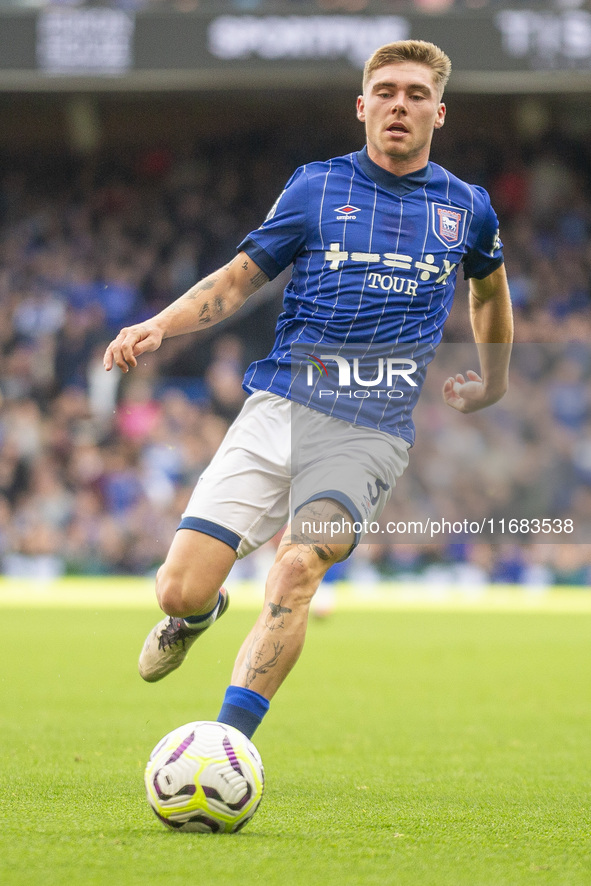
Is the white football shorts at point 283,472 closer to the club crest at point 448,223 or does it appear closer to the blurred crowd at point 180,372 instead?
the club crest at point 448,223

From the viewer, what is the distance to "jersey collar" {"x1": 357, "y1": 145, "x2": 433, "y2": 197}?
394 centimetres

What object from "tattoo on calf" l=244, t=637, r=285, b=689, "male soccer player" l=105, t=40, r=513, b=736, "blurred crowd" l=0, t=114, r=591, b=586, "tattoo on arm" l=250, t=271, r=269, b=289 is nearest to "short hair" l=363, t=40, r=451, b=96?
"male soccer player" l=105, t=40, r=513, b=736

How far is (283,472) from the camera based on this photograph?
A: 149 inches

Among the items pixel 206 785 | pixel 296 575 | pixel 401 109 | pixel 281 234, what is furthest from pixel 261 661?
pixel 401 109

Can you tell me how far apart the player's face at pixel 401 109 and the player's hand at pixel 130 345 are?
1.05 m

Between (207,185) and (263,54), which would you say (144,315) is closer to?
(207,185)

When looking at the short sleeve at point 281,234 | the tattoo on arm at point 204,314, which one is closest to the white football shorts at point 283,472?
the tattoo on arm at point 204,314

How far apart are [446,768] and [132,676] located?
345 cm

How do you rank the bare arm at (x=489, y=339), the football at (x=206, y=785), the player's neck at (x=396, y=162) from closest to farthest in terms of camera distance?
the football at (x=206, y=785) < the player's neck at (x=396, y=162) < the bare arm at (x=489, y=339)

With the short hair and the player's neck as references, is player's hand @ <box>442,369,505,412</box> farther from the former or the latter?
the short hair

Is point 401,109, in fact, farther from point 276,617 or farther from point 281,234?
point 276,617

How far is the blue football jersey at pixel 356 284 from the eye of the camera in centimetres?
384

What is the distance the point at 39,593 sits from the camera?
1344 cm

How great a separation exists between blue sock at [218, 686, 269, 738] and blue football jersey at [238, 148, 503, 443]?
0.97m
